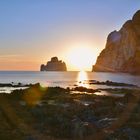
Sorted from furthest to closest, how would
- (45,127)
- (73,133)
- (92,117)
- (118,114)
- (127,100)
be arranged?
(127,100)
(118,114)
(92,117)
(45,127)
(73,133)

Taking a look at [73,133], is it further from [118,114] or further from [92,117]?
[118,114]

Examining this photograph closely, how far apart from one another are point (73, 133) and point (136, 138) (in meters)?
4.40

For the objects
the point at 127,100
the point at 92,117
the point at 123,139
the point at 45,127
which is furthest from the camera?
the point at 127,100

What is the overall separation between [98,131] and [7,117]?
1005cm

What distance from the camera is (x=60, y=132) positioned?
25703mm

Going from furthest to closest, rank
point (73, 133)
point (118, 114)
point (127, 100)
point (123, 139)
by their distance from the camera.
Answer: point (127, 100) → point (118, 114) → point (73, 133) → point (123, 139)

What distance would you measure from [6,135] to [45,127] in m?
4.05

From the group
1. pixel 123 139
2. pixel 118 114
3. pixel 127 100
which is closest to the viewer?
pixel 123 139

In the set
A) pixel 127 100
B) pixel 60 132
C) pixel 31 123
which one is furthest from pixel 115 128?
pixel 127 100

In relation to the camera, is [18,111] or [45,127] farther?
[18,111]

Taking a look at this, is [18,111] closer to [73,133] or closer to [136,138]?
[73,133]

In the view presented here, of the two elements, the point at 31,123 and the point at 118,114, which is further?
the point at 118,114

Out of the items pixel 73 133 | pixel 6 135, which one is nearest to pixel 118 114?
pixel 73 133

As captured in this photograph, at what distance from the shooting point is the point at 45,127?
27.2m
